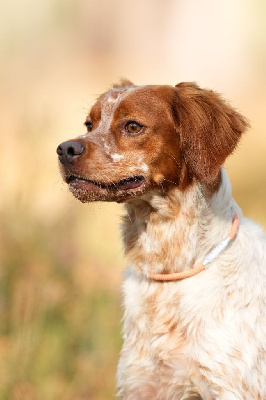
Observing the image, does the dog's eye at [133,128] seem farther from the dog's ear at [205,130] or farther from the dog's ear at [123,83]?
the dog's ear at [123,83]

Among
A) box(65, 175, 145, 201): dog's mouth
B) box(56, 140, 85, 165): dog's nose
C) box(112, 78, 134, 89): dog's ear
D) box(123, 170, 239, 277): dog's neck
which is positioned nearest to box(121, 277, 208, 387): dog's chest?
box(123, 170, 239, 277): dog's neck

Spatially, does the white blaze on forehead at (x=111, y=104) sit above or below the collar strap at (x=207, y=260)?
above

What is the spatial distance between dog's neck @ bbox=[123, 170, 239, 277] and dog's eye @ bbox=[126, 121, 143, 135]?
324 mm

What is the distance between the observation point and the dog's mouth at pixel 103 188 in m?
3.55

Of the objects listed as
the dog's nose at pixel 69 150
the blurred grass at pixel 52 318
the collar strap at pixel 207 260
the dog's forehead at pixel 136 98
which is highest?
the dog's forehead at pixel 136 98

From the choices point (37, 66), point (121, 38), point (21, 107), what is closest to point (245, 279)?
point (21, 107)

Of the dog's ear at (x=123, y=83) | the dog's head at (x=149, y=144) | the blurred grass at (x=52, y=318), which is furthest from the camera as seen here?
the blurred grass at (x=52, y=318)

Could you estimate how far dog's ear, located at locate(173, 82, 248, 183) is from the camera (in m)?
3.59

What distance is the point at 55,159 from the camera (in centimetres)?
405

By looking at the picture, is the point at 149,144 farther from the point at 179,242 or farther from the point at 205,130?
the point at 179,242

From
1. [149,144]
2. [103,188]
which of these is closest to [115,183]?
[103,188]

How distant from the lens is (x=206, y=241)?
3.64 m

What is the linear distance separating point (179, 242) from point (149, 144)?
0.51 metres

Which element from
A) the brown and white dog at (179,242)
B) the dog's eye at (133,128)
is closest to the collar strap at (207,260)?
the brown and white dog at (179,242)
